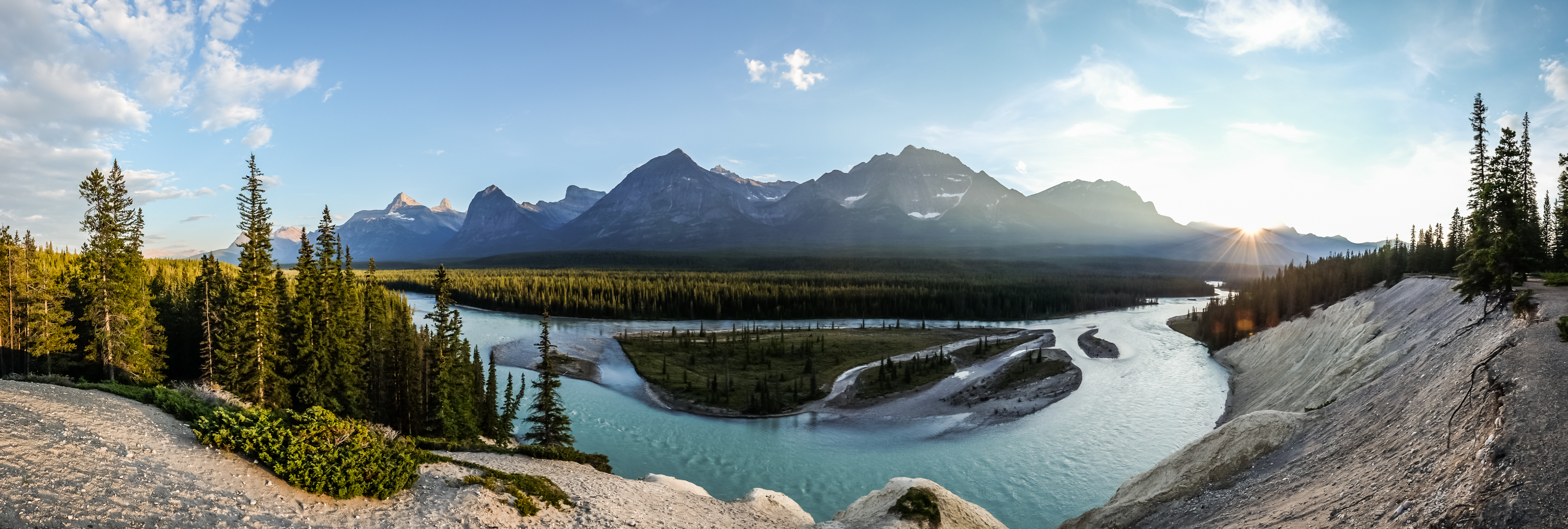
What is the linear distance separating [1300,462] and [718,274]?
587ft

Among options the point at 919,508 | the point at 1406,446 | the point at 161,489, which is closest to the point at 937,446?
the point at 919,508

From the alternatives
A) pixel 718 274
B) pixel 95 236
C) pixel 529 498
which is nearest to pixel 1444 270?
pixel 529 498

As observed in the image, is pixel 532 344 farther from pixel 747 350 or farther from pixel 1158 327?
pixel 1158 327

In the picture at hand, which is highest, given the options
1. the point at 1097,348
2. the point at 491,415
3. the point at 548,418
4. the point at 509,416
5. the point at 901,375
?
the point at 548,418

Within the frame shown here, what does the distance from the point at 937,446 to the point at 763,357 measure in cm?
3290

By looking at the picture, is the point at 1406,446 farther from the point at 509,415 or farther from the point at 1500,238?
the point at 509,415

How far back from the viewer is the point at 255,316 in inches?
1342

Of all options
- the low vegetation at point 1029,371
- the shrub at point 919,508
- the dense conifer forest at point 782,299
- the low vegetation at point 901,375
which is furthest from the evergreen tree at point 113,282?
the dense conifer forest at point 782,299

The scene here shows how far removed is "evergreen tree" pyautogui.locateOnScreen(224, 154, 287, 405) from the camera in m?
33.9

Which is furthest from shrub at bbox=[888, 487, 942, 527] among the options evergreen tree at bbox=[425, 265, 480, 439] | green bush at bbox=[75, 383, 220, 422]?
evergreen tree at bbox=[425, 265, 480, 439]

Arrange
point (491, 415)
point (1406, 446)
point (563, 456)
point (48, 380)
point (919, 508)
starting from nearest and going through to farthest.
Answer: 1. point (1406, 446)
2. point (48, 380)
3. point (919, 508)
4. point (563, 456)
5. point (491, 415)

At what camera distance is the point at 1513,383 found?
53.1ft

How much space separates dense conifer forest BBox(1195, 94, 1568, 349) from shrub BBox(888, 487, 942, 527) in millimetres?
24112

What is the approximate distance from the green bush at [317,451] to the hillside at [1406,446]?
25.0m
